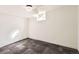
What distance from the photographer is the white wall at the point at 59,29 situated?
130 cm

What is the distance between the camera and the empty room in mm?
1069

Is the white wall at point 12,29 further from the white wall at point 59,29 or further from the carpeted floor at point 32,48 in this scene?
the white wall at point 59,29

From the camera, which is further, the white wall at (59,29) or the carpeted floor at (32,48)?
the white wall at (59,29)

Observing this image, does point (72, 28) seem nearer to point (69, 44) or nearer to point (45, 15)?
point (69, 44)

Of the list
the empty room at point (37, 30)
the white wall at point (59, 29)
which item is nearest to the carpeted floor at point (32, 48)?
the empty room at point (37, 30)

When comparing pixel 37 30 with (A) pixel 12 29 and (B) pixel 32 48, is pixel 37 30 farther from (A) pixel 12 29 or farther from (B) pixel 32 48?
(A) pixel 12 29

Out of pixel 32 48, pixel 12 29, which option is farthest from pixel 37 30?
pixel 12 29

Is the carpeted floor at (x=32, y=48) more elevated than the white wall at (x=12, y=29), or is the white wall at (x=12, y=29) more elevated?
the white wall at (x=12, y=29)

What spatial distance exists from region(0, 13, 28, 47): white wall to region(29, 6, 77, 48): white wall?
0.75ft

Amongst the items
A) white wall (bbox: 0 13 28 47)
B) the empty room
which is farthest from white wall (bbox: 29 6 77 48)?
white wall (bbox: 0 13 28 47)

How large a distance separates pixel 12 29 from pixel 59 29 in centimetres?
A: 96

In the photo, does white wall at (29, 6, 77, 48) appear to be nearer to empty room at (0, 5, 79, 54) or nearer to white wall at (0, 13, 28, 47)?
empty room at (0, 5, 79, 54)

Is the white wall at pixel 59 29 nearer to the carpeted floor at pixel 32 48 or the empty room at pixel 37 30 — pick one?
the empty room at pixel 37 30
